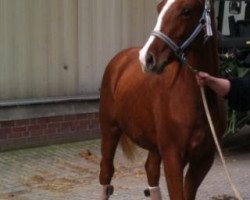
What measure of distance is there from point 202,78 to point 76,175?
14.4ft

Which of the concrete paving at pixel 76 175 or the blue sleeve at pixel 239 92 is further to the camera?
the concrete paving at pixel 76 175

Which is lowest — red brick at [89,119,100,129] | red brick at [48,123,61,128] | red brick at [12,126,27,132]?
red brick at [89,119,100,129]

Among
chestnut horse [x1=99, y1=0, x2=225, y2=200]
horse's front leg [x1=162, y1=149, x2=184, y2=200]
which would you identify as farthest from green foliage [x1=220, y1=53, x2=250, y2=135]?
horse's front leg [x1=162, y1=149, x2=184, y2=200]

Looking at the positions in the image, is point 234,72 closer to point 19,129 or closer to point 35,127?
point 35,127

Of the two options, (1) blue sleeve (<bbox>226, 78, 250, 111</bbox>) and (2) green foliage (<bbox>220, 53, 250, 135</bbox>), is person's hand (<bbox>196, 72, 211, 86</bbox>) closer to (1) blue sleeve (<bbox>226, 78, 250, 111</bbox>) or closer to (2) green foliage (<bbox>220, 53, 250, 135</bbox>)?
(1) blue sleeve (<bbox>226, 78, 250, 111</bbox>)

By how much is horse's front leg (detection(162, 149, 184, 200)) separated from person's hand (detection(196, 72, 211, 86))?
55cm

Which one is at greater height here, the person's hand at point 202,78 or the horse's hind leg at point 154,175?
the person's hand at point 202,78

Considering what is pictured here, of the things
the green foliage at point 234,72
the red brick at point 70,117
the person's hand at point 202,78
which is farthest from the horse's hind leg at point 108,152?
the red brick at point 70,117

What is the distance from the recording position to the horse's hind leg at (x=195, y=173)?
4535 mm

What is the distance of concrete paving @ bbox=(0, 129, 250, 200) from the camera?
23.6 ft

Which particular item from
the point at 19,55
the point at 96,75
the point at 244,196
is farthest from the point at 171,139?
the point at 96,75

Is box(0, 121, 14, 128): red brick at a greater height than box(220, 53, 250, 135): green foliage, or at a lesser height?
lesser

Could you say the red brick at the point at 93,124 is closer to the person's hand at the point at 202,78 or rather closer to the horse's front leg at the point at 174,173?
the horse's front leg at the point at 174,173

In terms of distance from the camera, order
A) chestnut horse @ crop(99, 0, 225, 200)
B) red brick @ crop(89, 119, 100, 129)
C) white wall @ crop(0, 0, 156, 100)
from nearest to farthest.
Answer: chestnut horse @ crop(99, 0, 225, 200) → white wall @ crop(0, 0, 156, 100) → red brick @ crop(89, 119, 100, 129)
